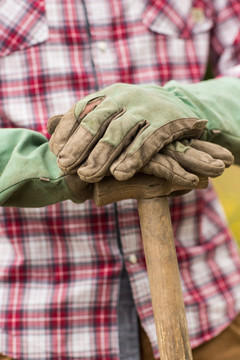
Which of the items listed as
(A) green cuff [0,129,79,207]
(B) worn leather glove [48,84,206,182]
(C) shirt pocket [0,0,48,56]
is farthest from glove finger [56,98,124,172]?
(C) shirt pocket [0,0,48,56]

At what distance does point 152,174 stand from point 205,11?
72 centimetres

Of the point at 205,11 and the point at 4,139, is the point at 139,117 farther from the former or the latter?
the point at 205,11

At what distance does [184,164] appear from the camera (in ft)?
3.30

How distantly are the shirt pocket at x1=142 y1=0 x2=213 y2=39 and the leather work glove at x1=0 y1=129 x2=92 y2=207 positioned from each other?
52cm

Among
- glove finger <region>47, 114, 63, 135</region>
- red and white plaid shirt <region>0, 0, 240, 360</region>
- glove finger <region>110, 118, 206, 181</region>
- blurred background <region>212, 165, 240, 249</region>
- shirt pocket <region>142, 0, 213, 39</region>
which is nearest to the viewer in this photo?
glove finger <region>110, 118, 206, 181</region>

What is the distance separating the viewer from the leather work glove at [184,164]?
98 centimetres

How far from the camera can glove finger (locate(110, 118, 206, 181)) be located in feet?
3.13

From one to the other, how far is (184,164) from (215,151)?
0.25 feet

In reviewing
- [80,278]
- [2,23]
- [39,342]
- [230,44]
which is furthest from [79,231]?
[230,44]

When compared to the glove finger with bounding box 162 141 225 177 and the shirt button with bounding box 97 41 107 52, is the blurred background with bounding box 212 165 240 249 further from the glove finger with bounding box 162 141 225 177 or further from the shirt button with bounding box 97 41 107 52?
the glove finger with bounding box 162 141 225 177

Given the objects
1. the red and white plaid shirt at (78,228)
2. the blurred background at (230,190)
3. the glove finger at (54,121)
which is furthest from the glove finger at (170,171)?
the blurred background at (230,190)

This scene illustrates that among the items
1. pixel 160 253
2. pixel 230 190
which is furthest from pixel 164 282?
pixel 230 190

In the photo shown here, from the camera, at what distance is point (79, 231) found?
4.45ft

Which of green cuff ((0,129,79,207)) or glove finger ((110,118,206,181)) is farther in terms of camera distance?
green cuff ((0,129,79,207))
